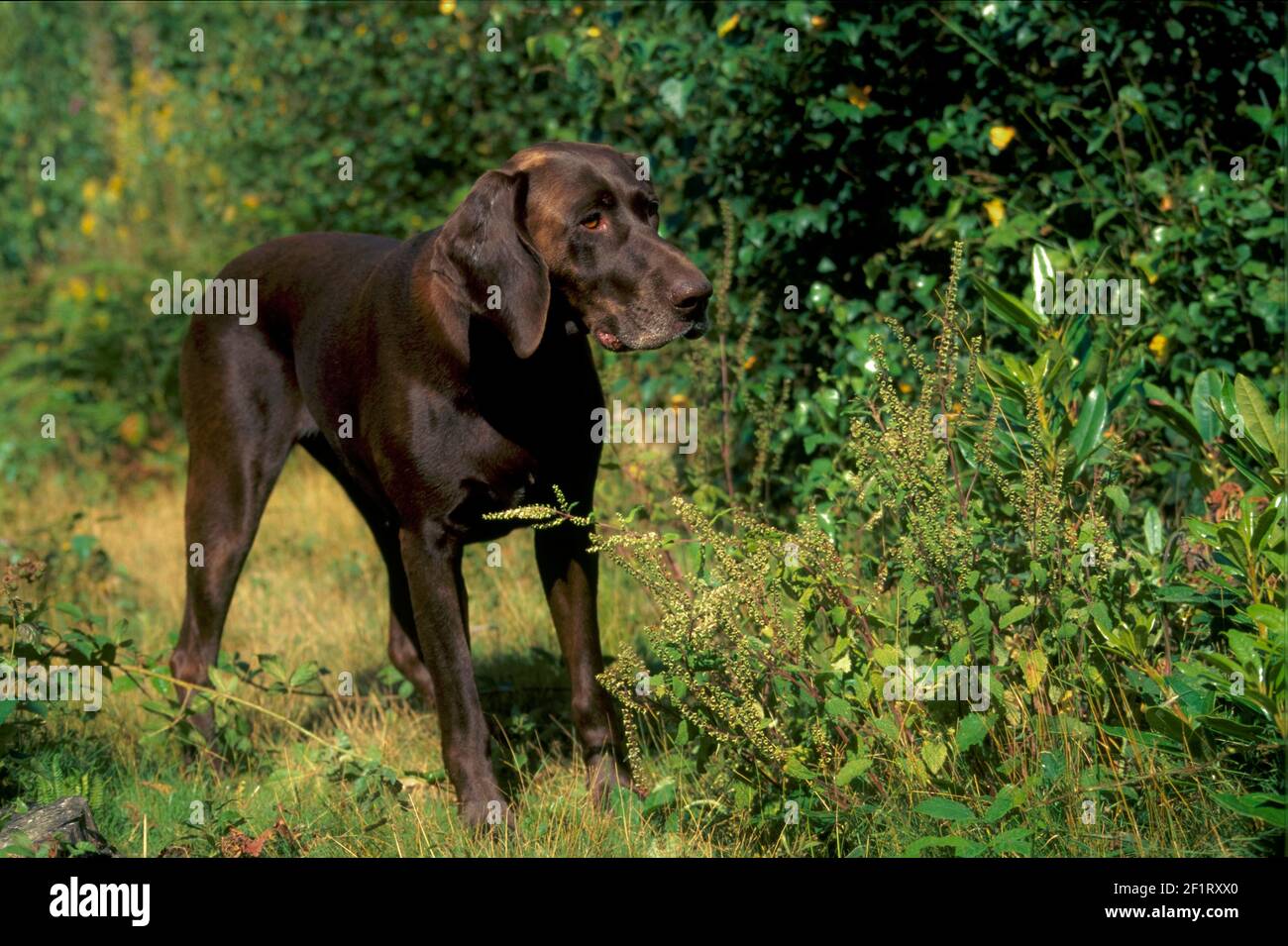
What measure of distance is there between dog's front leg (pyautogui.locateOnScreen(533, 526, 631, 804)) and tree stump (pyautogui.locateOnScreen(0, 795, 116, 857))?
49.4 inches

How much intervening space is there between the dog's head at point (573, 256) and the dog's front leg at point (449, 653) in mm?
672

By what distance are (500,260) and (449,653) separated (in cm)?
107

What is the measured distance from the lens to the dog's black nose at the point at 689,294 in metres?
3.61

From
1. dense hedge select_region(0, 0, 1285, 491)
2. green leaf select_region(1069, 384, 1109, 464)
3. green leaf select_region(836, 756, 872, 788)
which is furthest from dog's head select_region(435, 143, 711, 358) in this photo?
green leaf select_region(836, 756, 872, 788)

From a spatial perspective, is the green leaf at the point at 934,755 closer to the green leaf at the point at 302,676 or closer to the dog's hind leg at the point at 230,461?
the green leaf at the point at 302,676

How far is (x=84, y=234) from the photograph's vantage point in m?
9.88

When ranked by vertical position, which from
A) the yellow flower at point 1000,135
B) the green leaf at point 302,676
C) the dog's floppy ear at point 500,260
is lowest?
the green leaf at point 302,676

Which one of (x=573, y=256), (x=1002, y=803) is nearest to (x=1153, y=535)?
(x=1002, y=803)

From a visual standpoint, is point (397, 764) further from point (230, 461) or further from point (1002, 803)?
point (1002, 803)

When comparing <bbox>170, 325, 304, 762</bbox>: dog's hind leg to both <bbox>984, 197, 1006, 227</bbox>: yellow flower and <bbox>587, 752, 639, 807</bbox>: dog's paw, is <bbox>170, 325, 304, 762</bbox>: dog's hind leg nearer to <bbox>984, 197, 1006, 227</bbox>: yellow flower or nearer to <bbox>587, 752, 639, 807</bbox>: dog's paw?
<bbox>587, 752, 639, 807</bbox>: dog's paw

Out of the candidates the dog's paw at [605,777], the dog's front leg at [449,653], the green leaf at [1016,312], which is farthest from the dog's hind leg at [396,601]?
the green leaf at [1016,312]

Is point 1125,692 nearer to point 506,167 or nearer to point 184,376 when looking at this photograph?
point 506,167
